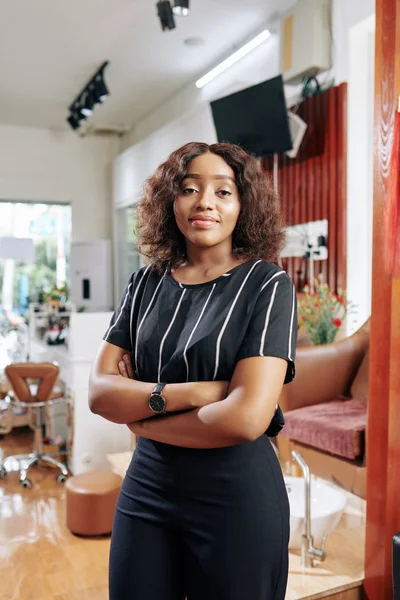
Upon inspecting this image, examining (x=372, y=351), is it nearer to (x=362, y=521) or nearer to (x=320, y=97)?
(x=362, y=521)

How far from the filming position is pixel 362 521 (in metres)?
2.79

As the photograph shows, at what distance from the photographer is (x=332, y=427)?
2.92 meters

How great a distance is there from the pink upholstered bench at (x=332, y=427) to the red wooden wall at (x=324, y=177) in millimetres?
1247

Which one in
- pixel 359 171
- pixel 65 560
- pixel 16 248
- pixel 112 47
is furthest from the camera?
pixel 16 248

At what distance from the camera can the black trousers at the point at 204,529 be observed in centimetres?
113

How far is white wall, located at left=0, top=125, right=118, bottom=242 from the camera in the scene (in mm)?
7891

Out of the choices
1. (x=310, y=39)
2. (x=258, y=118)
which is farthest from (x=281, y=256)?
(x=310, y=39)

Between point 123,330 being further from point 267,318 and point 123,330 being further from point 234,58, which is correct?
point 234,58

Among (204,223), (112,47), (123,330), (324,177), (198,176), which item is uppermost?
(112,47)

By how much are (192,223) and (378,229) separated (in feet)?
2.99

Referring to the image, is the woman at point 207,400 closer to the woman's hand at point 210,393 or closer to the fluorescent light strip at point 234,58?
the woman's hand at point 210,393

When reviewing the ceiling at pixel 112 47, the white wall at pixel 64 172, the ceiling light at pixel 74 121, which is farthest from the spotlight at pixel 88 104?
the white wall at pixel 64 172

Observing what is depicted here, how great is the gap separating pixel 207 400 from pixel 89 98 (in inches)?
231

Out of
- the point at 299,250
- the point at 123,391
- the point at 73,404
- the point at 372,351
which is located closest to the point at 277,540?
the point at 123,391
